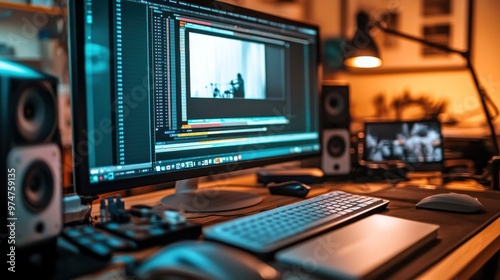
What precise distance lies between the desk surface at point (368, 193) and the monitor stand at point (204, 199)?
0.08 ft

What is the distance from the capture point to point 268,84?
1.10m

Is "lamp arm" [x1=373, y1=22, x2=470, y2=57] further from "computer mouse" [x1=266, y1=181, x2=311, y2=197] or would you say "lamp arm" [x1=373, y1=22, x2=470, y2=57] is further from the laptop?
the laptop

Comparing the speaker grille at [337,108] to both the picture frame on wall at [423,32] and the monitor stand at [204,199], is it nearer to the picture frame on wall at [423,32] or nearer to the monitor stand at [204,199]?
the monitor stand at [204,199]

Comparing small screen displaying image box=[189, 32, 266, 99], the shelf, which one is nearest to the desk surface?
small screen displaying image box=[189, 32, 266, 99]

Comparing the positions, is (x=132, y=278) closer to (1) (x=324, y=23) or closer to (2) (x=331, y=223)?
(2) (x=331, y=223)

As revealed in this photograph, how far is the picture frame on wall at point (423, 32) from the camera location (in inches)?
97.2

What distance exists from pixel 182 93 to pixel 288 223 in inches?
13.6

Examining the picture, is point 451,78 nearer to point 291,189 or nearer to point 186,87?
point 291,189

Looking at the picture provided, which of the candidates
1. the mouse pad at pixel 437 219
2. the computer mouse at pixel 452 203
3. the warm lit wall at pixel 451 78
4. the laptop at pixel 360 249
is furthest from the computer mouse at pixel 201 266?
the warm lit wall at pixel 451 78

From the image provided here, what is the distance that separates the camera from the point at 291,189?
1075 mm

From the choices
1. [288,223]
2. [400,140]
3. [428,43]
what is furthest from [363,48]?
[288,223]

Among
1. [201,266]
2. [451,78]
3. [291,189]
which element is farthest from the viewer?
[451,78]

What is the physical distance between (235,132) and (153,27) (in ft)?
0.99

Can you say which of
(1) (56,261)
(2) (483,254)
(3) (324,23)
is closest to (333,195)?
(2) (483,254)
